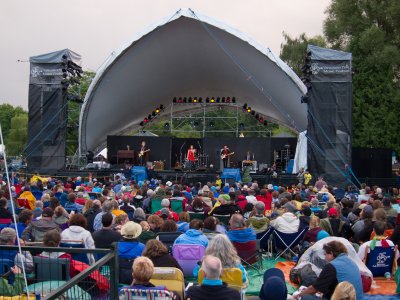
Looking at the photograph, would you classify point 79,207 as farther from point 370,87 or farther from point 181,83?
point 370,87

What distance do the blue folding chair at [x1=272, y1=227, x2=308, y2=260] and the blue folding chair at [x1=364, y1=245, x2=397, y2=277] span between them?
47.9 inches

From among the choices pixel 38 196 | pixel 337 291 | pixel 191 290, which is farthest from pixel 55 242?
pixel 38 196

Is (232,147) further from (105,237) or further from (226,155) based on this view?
(105,237)

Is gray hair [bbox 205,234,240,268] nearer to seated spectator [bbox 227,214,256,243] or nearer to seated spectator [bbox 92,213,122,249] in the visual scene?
seated spectator [bbox 92,213,122,249]

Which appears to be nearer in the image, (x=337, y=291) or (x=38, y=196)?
(x=337, y=291)

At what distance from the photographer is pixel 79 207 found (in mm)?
10438

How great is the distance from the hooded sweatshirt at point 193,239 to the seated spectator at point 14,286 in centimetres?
239

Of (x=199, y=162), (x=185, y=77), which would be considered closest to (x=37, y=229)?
(x=199, y=162)

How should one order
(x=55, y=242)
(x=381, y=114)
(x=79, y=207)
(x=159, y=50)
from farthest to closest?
(x=381, y=114) → (x=159, y=50) → (x=79, y=207) → (x=55, y=242)

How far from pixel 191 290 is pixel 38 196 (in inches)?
361

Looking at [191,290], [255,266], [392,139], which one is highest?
[392,139]

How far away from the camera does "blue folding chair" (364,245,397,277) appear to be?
24.9 ft

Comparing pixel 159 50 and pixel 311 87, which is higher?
pixel 159 50

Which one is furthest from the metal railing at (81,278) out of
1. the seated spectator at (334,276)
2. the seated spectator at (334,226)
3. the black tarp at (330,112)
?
the black tarp at (330,112)
